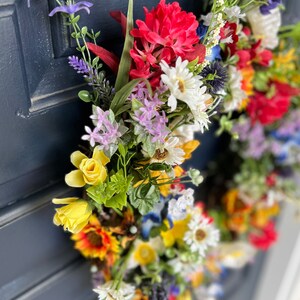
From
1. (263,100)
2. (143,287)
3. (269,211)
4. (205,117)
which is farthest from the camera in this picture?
(269,211)

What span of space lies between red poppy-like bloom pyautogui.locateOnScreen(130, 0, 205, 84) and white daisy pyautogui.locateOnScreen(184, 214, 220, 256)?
1.03ft

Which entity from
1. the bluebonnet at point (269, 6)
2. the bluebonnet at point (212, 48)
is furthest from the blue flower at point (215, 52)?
the bluebonnet at point (269, 6)

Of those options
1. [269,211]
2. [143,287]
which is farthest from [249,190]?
[143,287]

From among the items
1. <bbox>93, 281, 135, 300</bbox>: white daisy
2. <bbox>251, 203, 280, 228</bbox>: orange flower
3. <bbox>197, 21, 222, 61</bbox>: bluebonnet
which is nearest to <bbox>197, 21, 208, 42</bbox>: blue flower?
<bbox>197, 21, 222, 61</bbox>: bluebonnet

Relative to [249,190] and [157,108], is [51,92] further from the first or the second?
[249,190]

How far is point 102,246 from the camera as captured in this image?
0.68 metres

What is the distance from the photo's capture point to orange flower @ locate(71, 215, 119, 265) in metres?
0.67

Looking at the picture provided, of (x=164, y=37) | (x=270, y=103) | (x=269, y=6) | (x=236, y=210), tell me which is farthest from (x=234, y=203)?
(x=164, y=37)

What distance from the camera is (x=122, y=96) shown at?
0.55 m

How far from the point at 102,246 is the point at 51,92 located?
29 centimetres

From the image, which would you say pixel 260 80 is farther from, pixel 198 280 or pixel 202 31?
pixel 198 280

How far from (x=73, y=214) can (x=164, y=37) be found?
29cm

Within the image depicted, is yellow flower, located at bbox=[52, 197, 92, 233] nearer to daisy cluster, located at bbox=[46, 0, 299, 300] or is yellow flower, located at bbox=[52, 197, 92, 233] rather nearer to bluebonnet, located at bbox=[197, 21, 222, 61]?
daisy cluster, located at bbox=[46, 0, 299, 300]

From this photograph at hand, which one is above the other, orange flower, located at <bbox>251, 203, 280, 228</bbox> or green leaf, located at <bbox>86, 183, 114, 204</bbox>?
green leaf, located at <bbox>86, 183, 114, 204</bbox>
